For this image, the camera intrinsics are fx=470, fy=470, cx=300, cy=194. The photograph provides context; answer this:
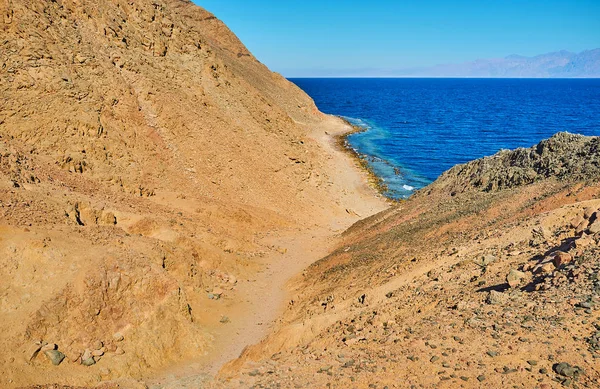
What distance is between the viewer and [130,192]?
27.1 meters

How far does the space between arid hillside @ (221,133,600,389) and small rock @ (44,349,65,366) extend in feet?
15.4

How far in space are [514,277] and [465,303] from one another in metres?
1.71

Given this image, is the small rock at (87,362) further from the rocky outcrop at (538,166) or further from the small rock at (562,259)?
the rocky outcrop at (538,166)

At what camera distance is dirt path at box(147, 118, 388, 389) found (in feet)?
48.9

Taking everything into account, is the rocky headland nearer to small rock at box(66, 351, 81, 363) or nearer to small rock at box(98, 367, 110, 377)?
small rock at box(98, 367, 110, 377)

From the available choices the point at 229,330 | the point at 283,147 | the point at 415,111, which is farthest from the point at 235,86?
the point at 415,111

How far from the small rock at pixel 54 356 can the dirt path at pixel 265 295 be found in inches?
104

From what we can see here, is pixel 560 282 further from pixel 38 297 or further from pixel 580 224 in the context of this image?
pixel 38 297

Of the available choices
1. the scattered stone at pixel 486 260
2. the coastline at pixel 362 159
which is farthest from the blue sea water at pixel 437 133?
the scattered stone at pixel 486 260

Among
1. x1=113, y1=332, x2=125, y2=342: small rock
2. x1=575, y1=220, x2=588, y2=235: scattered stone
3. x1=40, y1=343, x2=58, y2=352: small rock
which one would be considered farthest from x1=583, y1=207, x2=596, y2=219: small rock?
x1=40, y1=343, x2=58, y2=352: small rock

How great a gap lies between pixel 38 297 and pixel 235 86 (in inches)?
1303

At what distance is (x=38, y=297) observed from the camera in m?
14.2

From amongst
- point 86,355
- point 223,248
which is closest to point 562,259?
point 86,355

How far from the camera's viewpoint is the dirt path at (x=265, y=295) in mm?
14891
